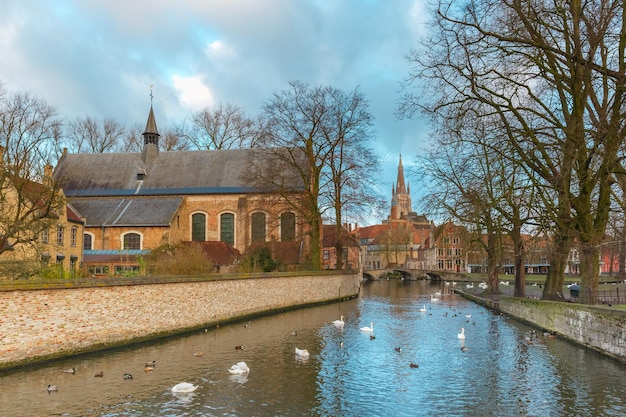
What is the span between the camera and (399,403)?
1116 cm

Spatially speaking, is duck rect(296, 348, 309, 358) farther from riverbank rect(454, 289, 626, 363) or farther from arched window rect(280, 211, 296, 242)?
arched window rect(280, 211, 296, 242)

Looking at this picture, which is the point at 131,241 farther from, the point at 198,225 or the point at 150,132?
the point at 150,132

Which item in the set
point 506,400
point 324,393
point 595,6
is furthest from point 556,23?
point 324,393

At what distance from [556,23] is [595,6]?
1458 mm

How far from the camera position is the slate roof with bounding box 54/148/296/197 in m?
44.9

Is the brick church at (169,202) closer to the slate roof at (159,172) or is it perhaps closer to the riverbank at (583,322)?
the slate roof at (159,172)

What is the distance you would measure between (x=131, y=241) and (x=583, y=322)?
32.0 metres

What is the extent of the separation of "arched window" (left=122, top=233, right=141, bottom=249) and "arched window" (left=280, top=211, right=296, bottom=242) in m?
10.7

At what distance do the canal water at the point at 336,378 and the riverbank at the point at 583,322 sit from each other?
0.43 m

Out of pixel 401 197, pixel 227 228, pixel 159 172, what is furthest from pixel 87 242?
pixel 401 197

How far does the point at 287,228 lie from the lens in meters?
43.2

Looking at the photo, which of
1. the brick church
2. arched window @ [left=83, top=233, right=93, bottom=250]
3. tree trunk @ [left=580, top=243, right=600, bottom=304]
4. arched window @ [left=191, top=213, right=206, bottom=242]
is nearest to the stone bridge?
the brick church

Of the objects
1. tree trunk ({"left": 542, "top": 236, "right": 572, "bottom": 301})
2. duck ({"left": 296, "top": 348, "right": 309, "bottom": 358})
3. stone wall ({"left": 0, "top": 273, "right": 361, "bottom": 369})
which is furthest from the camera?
tree trunk ({"left": 542, "top": 236, "right": 572, "bottom": 301})

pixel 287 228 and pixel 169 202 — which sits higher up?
pixel 169 202
